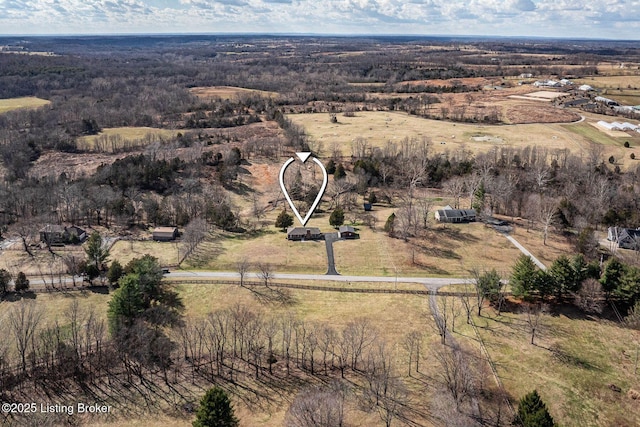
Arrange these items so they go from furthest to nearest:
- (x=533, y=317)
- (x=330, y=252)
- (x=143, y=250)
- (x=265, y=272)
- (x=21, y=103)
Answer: (x=21, y=103), (x=143, y=250), (x=330, y=252), (x=265, y=272), (x=533, y=317)

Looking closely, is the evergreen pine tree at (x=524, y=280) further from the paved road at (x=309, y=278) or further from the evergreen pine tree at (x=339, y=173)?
the evergreen pine tree at (x=339, y=173)

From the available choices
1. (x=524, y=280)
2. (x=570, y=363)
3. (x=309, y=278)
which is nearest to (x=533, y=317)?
(x=524, y=280)

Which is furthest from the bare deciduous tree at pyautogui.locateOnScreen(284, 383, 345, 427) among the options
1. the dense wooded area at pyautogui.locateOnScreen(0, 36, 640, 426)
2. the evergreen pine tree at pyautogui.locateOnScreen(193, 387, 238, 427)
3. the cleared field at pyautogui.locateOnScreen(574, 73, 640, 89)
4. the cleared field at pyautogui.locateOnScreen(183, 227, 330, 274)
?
the cleared field at pyautogui.locateOnScreen(574, 73, 640, 89)

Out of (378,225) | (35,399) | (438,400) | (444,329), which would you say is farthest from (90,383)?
(378,225)

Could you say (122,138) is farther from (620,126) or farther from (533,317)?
(620,126)

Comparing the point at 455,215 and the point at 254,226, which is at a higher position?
the point at 455,215

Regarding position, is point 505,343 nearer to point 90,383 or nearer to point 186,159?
point 90,383

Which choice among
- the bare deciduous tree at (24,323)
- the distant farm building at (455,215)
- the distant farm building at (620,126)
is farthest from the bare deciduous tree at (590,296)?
the distant farm building at (620,126)
